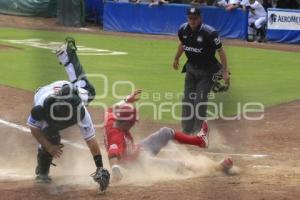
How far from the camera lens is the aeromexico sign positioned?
72.3 ft

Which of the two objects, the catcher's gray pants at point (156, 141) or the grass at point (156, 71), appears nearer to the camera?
the catcher's gray pants at point (156, 141)

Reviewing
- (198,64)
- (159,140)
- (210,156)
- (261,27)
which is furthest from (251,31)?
(159,140)

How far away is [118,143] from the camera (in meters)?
5.83

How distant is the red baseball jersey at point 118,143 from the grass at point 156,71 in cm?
361

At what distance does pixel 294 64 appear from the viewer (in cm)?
1702

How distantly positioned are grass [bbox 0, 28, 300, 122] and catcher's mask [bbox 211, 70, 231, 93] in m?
1.71

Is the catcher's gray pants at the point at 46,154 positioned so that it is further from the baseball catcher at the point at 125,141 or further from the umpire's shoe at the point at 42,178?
the baseball catcher at the point at 125,141

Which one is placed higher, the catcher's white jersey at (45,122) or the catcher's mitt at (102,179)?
the catcher's white jersey at (45,122)

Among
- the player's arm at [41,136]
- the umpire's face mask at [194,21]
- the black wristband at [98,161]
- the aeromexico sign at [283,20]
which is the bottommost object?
the black wristband at [98,161]

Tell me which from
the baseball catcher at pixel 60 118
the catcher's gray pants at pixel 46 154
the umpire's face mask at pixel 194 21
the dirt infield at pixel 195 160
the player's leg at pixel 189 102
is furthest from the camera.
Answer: the player's leg at pixel 189 102

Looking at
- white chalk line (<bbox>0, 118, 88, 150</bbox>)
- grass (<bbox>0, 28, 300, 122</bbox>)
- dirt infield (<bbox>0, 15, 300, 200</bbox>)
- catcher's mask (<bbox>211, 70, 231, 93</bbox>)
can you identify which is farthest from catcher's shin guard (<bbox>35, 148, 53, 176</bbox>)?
grass (<bbox>0, 28, 300, 122</bbox>)

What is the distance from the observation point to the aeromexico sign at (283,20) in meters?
22.0

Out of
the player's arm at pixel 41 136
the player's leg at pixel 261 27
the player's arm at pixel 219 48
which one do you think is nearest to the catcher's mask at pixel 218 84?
the player's arm at pixel 219 48

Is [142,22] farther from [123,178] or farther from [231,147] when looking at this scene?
[123,178]
